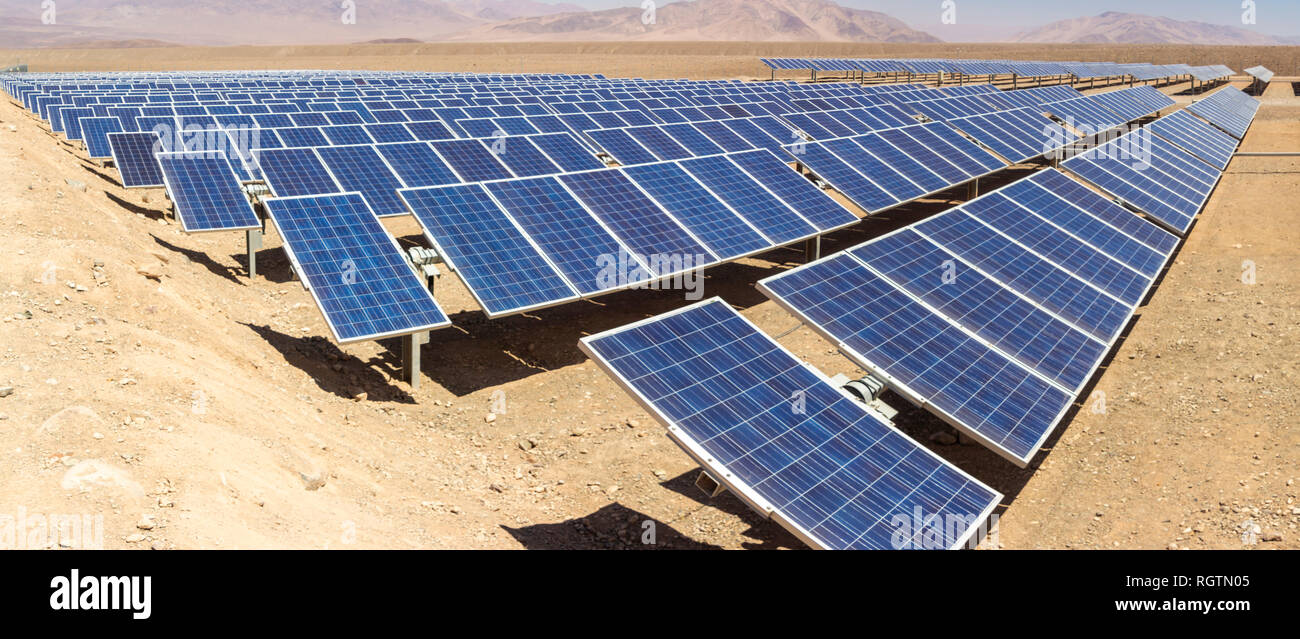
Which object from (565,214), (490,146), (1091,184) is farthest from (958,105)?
(565,214)

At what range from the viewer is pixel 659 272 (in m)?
14.9

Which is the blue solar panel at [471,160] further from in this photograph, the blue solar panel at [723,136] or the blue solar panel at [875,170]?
the blue solar panel at [875,170]

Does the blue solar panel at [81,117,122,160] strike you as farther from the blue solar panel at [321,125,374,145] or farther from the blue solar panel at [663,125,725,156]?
the blue solar panel at [663,125,725,156]

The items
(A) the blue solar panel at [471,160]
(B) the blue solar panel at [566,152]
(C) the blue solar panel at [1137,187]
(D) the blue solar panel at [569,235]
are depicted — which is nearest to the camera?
(D) the blue solar panel at [569,235]

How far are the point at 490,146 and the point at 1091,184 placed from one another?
15.3 m

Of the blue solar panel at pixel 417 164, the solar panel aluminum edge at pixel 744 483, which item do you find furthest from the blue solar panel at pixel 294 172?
the solar panel aluminum edge at pixel 744 483

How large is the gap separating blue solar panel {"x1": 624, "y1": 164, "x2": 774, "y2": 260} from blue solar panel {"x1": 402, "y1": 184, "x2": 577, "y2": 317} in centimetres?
336

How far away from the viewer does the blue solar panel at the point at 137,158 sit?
21.0 metres

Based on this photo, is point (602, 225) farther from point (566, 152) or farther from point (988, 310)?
point (566, 152)

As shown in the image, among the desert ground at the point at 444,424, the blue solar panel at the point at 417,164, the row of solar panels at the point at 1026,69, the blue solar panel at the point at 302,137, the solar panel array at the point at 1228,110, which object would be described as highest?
the row of solar panels at the point at 1026,69

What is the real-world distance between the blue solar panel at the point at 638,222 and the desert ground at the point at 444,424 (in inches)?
75.7

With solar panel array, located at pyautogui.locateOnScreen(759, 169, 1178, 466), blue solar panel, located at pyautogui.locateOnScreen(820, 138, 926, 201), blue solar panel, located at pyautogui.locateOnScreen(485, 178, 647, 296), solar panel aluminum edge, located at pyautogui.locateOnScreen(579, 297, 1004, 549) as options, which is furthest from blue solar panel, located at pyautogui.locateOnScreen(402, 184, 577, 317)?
blue solar panel, located at pyautogui.locateOnScreen(820, 138, 926, 201)

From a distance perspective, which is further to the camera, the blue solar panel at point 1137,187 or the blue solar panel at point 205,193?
the blue solar panel at point 1137,187

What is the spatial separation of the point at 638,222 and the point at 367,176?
7289 mm
